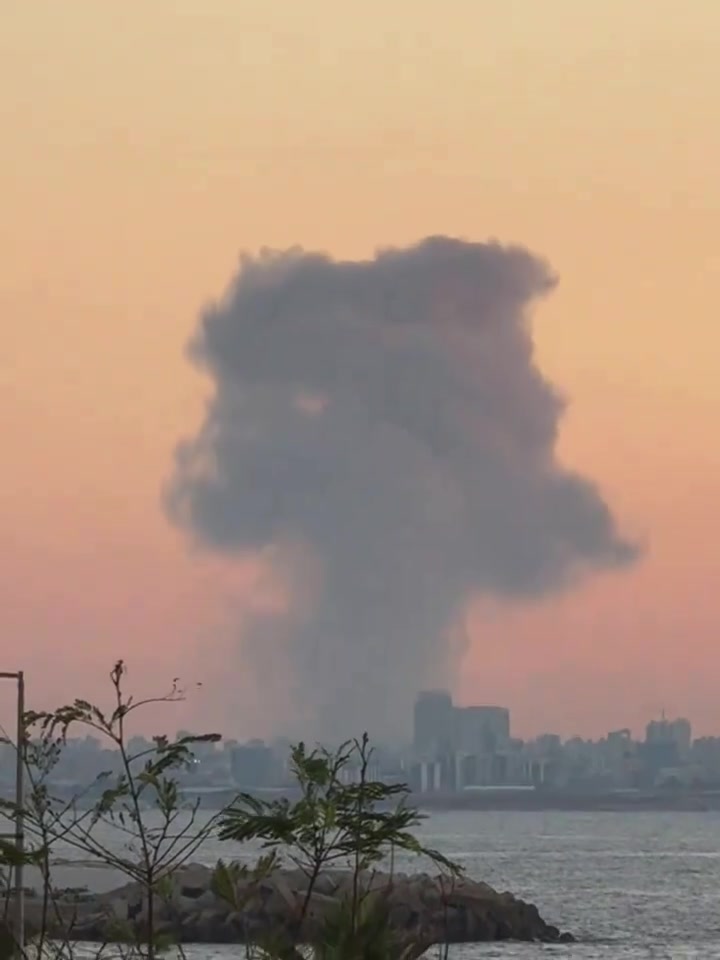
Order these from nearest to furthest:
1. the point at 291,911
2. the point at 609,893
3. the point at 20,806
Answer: the point at 20,806 → the point at 291,911 → the point at 609,893

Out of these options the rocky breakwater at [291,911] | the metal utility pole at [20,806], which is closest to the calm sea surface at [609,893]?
the rocky breakwater at [291,911]

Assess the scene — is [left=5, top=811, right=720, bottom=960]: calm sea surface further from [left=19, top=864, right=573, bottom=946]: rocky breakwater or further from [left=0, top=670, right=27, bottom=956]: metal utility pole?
[left=0, top=670, right=27, bottom=956]: metal utility pole

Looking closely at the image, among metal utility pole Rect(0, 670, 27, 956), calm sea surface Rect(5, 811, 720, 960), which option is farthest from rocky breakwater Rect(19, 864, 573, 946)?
metal utility pole Rect(0, 670, 27, 956)

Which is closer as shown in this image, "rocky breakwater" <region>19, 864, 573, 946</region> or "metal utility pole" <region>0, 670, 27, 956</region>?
"metal utility pole" <region>0, 670, 27, 956</region>

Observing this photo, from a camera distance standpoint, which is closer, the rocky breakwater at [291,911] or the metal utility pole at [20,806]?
the metal utility pole at [20,806]

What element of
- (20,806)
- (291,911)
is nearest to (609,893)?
(291,911)

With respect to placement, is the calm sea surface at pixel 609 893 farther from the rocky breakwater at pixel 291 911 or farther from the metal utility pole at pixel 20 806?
the metal utility pole at pixel 20 806

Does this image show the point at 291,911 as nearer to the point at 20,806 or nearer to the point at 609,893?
the point at 609,893

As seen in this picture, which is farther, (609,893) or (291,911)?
(609,893)

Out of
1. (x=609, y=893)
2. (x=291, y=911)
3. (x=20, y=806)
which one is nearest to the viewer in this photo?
(x=20, y=806)

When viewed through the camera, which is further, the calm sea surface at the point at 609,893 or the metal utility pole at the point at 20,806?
the calm sea surface at the point at 609,893

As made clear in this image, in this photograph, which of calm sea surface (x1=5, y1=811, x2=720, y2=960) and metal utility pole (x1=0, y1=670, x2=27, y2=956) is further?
calm sea surface (x1=5, y1=811, x2=720, y2=960)

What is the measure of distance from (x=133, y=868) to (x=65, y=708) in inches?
57.1

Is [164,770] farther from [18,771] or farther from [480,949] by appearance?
[480,949]
